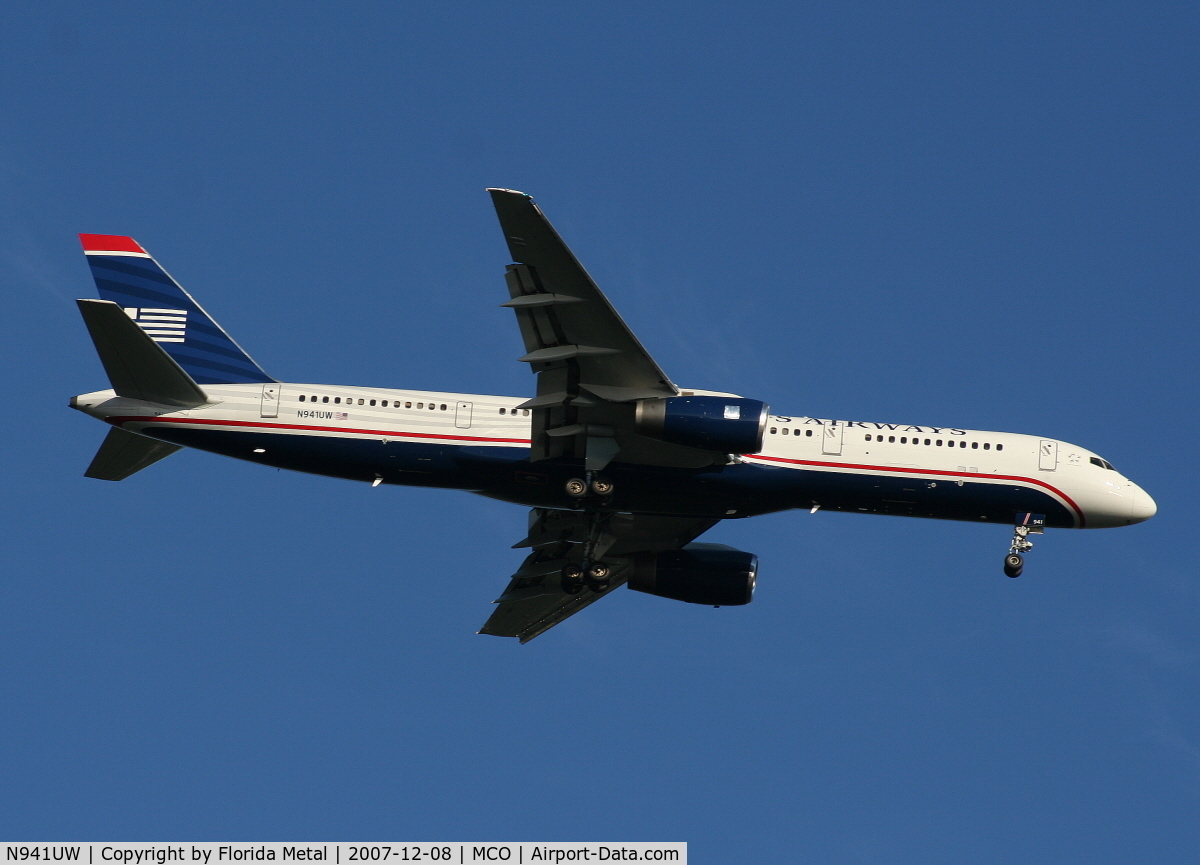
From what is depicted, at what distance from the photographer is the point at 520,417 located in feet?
138

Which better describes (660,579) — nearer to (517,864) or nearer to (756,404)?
(756,404)

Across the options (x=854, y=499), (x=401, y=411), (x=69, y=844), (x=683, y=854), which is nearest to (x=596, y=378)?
(x=401, y=411)

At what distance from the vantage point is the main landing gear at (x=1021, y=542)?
43.2 meters

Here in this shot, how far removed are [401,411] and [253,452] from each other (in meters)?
4.07

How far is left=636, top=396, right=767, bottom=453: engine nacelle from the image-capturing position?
39.5m

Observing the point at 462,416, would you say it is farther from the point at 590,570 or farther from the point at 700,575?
the point at 700,575

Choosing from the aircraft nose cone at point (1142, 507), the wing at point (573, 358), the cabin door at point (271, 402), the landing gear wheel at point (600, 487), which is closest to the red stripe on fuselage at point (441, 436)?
the cabin door at point (271, 402)

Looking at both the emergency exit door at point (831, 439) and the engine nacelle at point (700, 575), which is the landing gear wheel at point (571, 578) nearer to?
the engine nacelle at point (700, 575)

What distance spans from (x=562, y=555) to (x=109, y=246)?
16238mm

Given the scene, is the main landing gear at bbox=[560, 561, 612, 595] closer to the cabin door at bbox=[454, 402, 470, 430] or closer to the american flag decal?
the cabin door at bbox=[454, 402, 470, 430]

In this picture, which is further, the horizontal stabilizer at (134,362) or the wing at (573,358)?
the horizontal stabilizer at (134,362)

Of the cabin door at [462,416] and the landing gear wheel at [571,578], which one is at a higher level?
the cabin door at [462,416]

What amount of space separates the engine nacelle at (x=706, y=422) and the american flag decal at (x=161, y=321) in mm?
13800

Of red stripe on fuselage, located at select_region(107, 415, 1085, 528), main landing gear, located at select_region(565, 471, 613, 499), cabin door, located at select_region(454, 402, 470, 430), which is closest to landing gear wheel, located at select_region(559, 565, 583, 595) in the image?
main landing gear, located at select_region(565, 471, 613, 499)
